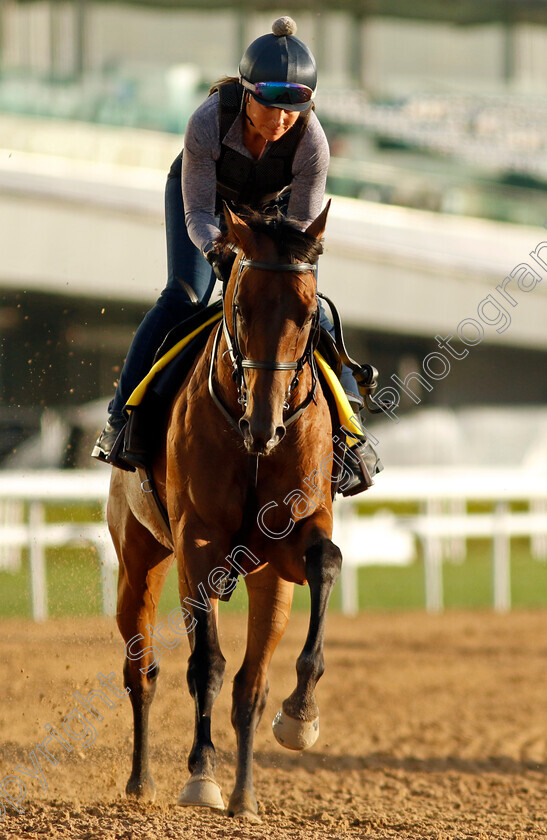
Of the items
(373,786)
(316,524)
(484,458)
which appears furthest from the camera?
(484,458)

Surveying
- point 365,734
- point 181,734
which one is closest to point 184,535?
point 181,734

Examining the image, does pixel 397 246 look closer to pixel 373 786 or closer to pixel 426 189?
pixel 426 189

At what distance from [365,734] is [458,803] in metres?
1.63

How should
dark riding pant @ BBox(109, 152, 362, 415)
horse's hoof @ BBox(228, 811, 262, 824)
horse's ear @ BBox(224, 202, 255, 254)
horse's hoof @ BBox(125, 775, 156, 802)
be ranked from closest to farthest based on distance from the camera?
1. horse's ear @ BBox(224, 202, 255, 254)
2. horse's hoof @ BBox(228, 811, 262, 824)
3. dark riding pant @ BBox(109, 152, 362, 415)
4. horse's hoof @ BBox(125, 775, 156, 802)

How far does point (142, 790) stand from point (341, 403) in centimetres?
196

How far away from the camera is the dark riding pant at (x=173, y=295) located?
4.50m

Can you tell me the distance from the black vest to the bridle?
604 millimetres

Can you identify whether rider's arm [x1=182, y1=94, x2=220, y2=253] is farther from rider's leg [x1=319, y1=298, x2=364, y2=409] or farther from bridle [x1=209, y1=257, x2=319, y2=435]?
A: rider's leg [x1=319, y1=298, x2=364, y2=409]

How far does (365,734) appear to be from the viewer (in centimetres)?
648

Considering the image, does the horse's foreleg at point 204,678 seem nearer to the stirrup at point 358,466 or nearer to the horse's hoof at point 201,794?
the horse's hoof at point 201,794

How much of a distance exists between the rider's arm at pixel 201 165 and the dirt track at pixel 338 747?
2.14 metres

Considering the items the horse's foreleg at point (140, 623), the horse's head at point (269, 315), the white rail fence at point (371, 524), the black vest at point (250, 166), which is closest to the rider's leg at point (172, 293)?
the black vest at point (250, 166)

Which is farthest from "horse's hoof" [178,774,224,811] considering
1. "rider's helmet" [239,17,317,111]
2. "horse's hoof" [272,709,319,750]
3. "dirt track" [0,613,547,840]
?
"rider's helmet" [239,17,317,111]

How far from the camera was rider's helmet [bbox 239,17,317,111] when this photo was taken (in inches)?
151
